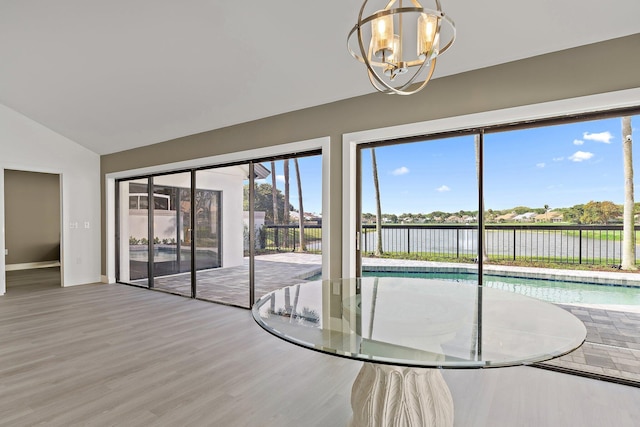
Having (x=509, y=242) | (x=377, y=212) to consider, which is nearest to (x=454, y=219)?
(x=509, y=242)

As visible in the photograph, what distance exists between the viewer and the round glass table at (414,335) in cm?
125

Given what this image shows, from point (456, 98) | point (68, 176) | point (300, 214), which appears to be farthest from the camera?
point (68, 176)

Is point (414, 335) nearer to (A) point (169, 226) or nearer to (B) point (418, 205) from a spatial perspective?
(B) point (418, 205)

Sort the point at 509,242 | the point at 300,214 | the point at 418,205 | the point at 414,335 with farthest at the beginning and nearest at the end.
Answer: the point at 300,214, the point at 418,205, the point at 509,242, the point at 414,335

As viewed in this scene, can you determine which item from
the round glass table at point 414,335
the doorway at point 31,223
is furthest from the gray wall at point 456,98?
the doorway at point 31,223

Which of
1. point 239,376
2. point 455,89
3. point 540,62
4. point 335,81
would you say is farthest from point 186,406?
point 540,62

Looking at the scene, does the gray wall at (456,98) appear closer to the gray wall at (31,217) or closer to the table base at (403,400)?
the table base at (403,400)

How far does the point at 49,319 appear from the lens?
155 inches

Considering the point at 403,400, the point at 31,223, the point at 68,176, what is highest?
the point at 68,176

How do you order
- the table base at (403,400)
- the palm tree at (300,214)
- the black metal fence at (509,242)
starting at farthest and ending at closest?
the palm tree at (300,214), the black metal fence at (509,242), the table base at (403,400)

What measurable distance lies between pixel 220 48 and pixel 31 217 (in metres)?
7.86

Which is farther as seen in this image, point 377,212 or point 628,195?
point 377,212

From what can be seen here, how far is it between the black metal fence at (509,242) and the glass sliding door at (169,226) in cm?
296

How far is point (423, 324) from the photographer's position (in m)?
1.58
